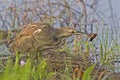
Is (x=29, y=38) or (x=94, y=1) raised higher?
(x=94, y=1)

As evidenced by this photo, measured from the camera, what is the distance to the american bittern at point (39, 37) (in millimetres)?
4490

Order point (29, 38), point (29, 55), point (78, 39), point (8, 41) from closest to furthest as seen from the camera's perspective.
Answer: point (29, 55)
point (29, 38)
point (8, 41)
point (78, 39)

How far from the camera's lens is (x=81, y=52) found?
529 centimetres

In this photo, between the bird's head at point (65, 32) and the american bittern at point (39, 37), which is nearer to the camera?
the american bittern at point (39, 37)

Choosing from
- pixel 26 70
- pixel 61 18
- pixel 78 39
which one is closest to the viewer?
pixel 26 70

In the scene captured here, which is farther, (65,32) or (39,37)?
(65,32)

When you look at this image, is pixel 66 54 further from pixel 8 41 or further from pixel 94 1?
pixel 94 1

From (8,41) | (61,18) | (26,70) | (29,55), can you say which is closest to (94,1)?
(61,18)

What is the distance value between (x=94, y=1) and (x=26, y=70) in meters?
5.44

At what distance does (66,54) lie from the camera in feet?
17.4

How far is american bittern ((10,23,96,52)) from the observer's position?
4.49 meters

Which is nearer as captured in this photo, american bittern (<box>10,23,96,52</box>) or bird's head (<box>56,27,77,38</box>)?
american bittern (<box>10,23,96,52</box>)

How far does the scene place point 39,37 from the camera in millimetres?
4559

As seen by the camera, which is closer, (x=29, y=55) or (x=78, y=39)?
(x=29, y=55)
